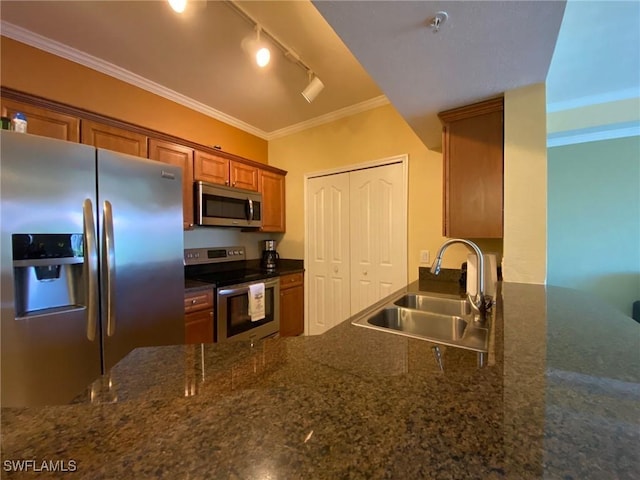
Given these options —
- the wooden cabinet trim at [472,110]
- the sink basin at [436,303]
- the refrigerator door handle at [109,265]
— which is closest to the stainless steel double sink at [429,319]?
the sink basin at [436,303]

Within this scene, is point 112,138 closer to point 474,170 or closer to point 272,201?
point 272,201

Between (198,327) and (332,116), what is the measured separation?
8.08 feet

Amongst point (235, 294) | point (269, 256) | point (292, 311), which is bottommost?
point (292, 311)

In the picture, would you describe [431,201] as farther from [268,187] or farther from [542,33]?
[268,187]

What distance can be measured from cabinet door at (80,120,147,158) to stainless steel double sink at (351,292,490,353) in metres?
2.07

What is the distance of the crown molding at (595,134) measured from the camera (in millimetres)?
2646

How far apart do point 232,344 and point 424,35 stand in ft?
4.49

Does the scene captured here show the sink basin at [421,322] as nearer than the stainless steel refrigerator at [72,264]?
No

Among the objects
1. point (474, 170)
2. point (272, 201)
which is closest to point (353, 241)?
point (272, 201)

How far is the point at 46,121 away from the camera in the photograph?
1.60 metres

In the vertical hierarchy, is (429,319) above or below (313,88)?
below

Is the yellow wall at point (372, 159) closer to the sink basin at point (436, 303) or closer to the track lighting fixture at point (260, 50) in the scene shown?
the sink basin at point (436, 303)

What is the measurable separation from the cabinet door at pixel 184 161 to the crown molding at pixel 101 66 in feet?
2.01

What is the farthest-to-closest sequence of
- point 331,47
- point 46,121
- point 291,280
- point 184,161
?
point 291,280 → point 184,161 → point 331,47 → point 46,121
